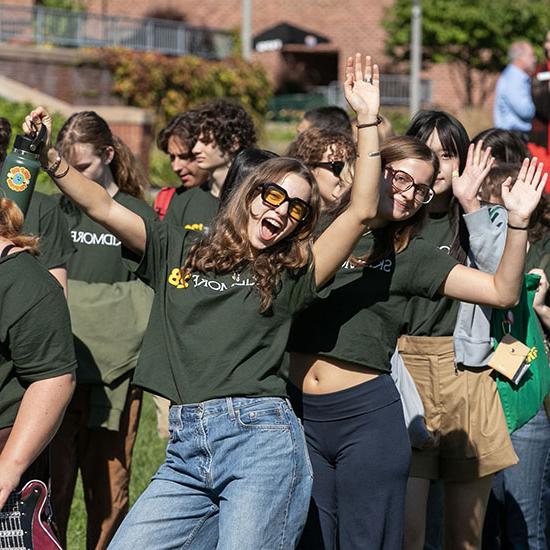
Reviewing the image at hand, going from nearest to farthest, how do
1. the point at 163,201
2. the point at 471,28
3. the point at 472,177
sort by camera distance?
1. the point at 472,177
2. the point at 163,201
3. the point at 471,28

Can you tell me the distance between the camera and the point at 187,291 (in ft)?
12.8

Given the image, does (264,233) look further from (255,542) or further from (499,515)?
(499,515)

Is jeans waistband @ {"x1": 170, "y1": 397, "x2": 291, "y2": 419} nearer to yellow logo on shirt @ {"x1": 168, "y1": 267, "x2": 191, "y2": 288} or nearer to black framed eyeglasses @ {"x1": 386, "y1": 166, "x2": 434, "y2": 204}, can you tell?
yellow logo on shirt @ {"x1": 168, "y1": 267, "x2": 191, "y2": 288}

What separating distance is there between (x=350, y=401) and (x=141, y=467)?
11.2 ft

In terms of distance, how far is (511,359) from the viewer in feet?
16.5

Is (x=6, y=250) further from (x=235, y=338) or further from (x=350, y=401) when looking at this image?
(x=350, y=401)

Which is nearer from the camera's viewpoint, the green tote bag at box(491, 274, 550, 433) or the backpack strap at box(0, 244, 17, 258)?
the backpack strap at box(0, 244, 17, 258)

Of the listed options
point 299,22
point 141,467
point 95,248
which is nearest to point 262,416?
point 95,248

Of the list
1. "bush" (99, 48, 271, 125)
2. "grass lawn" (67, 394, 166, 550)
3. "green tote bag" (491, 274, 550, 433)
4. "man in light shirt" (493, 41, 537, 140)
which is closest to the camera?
"green tote bag" (491, 274, 550, 433)

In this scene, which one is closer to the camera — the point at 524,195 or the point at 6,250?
the point at 6,250

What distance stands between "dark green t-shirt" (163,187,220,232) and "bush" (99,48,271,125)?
1843cm

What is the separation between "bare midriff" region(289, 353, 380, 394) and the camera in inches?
171

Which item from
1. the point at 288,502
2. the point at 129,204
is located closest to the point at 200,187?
the point at 129,204

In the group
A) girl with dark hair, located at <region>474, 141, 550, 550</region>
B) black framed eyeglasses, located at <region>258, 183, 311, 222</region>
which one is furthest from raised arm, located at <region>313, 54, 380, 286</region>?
girl with dark hair, located at <region>474, 141, 550, 550</region>
